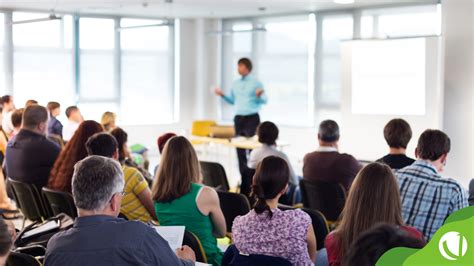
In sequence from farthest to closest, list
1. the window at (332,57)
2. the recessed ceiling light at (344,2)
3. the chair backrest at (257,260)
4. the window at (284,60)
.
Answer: the window at (284,60), the window at (332,57), the recessed ceiling light at (344,2), the chair backrest at (257,260)

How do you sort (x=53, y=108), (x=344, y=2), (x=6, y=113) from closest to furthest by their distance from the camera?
(x=6, y=113), (x=53, y=108), (x=344, y=2)

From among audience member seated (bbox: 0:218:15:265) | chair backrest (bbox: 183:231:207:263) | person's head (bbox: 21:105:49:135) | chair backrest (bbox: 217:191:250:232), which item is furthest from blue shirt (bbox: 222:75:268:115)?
audience member seated (bbox: 0:218:15:265)

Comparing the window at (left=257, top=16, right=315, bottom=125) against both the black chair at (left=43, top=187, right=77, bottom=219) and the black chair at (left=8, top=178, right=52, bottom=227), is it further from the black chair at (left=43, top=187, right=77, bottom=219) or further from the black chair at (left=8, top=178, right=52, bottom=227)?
the black chair at (left=43, top=187, right=77, bottom=219)

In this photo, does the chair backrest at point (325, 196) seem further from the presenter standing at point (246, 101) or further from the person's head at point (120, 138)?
the presenter standing at point (246, 101)

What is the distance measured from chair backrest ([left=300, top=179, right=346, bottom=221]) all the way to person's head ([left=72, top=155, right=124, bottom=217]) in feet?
9.87

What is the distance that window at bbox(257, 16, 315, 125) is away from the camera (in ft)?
41.9

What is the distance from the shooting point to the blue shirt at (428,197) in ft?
11.9

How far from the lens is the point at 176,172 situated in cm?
408

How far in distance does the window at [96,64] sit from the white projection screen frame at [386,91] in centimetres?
500

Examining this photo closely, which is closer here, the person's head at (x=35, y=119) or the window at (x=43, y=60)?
the person's head at (x=35, y=119)

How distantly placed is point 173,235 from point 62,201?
2025mm

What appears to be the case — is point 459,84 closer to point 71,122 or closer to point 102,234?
point 71,122

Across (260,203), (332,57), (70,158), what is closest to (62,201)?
(70,158)

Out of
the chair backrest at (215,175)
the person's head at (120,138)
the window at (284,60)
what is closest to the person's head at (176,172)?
the person's head at (120,138)
